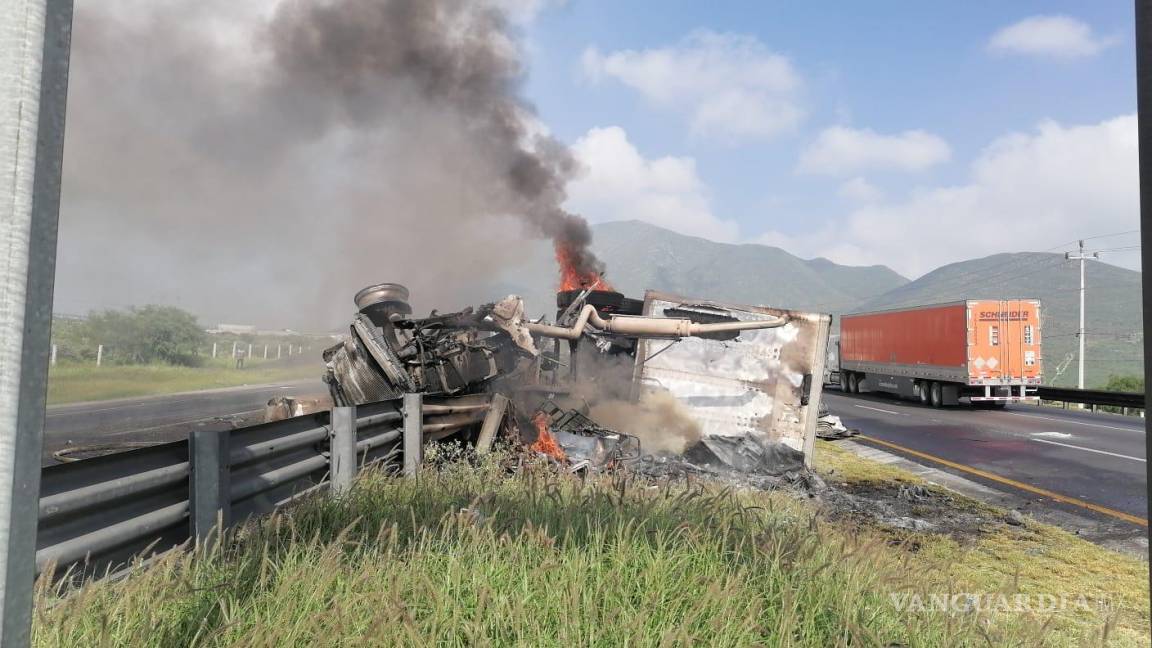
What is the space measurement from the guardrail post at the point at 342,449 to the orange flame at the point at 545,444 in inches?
99.5

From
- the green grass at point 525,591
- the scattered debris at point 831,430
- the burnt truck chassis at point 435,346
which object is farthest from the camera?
the scattered debris at point 831,430

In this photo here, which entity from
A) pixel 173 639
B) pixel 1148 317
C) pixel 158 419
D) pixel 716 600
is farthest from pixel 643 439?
pixel 158 419

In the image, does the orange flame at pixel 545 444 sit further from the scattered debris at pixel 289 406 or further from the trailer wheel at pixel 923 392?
the trailer wheel at pixel 923 392

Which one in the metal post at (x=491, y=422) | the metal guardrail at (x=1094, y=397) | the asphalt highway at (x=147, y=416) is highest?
the metal post at (x=491, y=422)

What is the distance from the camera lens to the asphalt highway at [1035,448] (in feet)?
30.4

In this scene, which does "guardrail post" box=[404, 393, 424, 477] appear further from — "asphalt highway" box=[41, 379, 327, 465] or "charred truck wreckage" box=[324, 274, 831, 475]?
"asphalt highway" box=[41, 379, 327, 465]

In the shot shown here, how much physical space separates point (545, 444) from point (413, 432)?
1.77 meters

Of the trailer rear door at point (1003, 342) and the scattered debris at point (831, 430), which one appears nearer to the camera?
the scattered debris at point (831, 430)

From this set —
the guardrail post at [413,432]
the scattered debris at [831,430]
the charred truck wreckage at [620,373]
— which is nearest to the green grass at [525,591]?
the guardrail post at [413,432]

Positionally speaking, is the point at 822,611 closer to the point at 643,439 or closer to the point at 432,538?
the point at 432,538

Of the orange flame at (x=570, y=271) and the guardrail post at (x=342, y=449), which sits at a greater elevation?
the orange flame at (x=570, y=271)

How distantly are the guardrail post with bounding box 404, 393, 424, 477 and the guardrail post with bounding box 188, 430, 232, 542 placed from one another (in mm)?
2848

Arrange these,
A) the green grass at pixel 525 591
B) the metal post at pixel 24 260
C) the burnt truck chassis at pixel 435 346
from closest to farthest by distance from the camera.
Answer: the metal post at pixel 24 260
the green grass at pixel 525 591
the burnt truck chassis at pixel 435 346

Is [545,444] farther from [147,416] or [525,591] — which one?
[147,416]
